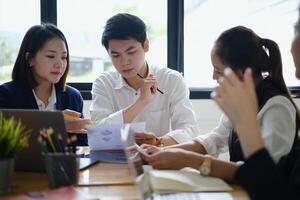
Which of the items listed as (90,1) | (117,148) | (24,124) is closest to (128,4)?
(90,1)

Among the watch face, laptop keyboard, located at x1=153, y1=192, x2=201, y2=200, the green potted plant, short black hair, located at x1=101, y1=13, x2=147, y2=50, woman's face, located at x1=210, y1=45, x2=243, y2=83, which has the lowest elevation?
laptop keyboard, located at x1=153, y1=192, x2=201, y2=200

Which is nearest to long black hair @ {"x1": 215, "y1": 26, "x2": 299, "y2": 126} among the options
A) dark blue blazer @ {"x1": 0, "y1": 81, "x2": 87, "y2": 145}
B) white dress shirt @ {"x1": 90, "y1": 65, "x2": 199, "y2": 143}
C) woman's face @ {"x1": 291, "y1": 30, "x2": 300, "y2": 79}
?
woman's face @ {"x1": 291, "y1": 30, "x2": 300, "y2": 79}

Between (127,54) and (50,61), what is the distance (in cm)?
43

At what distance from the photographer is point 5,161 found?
1106 millimetres

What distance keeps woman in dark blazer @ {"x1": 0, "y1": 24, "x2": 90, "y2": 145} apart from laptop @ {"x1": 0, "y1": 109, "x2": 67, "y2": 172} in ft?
2.32

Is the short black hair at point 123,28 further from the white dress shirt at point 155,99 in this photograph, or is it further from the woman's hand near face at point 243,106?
the woman's hand near face at point 243,106

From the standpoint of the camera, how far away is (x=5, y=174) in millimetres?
1120

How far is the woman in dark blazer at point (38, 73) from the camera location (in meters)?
2.06

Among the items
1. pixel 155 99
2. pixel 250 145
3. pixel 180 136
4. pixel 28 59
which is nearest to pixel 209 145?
pixel 180 136

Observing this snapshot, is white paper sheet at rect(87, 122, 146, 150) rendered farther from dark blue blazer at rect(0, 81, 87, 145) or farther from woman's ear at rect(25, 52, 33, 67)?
woman's ear at rect(25, 52, 33, 67)

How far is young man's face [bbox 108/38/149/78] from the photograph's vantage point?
2.00 metres

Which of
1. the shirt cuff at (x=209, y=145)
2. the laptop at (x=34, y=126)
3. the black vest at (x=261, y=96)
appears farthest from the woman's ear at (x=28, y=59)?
the black vest at (x=261, y=96)

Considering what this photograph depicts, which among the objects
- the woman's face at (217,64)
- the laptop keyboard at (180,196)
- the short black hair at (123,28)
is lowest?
the laptop keyboard at (180,196)

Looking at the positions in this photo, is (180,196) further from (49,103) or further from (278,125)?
(49,103)
